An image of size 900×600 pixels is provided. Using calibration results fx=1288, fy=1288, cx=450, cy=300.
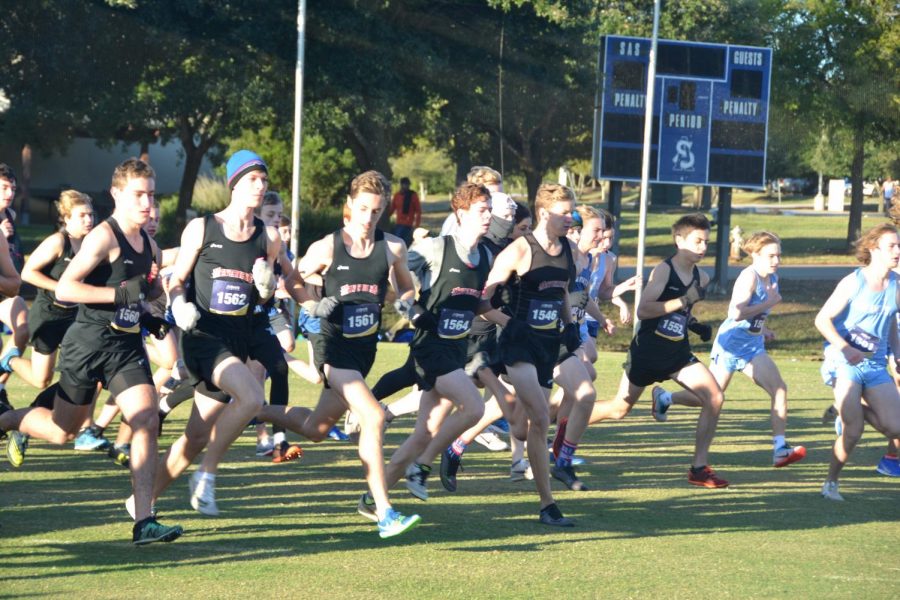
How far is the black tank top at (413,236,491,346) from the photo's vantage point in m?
7.70

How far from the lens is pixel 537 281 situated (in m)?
8.00

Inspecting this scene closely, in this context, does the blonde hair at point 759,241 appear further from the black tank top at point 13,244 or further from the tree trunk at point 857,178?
the tree trunk at point 857,178

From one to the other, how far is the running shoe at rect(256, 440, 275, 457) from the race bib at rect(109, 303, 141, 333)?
3.08 metres

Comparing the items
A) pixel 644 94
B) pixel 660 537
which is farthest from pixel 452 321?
pixel 644 94

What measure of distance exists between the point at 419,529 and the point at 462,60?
23.3 meters

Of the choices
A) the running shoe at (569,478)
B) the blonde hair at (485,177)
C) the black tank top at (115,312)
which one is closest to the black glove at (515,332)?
the blonde hair at (485,177)

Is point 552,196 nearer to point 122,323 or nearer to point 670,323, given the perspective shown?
point 670,323

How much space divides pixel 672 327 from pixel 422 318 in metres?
2.64

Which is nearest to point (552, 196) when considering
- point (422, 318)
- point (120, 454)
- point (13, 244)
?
point (422, 318)

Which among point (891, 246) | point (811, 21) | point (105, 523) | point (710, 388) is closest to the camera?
point (105, 523)

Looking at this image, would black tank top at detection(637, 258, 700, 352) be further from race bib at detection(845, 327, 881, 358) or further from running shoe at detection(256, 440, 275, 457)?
running shoe at detection(256, 440, 275, 457)

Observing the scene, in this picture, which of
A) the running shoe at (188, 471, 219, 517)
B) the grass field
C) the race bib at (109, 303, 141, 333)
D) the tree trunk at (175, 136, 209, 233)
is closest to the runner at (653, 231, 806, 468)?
the grass field

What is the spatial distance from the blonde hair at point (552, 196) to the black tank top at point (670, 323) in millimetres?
1648

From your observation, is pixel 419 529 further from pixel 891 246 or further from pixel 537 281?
pixel 891 246
